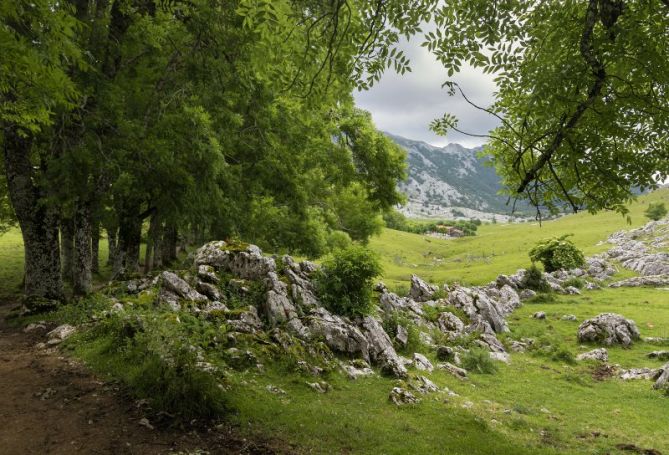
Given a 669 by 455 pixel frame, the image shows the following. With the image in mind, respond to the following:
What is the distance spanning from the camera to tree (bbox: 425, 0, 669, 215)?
7.38 m

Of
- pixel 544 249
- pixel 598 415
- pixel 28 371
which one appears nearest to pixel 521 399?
pixel 598 415

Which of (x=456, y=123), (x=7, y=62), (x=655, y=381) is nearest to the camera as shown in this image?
(x=7, y=62)

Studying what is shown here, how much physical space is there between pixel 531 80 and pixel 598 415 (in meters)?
13.8

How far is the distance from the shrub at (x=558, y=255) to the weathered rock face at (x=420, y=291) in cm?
3208

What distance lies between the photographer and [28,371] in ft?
41.5

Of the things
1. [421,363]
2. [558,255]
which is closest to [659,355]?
[421,363]

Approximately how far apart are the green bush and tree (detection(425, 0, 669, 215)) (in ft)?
32.0

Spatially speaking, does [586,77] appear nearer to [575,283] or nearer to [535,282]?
[535,282]

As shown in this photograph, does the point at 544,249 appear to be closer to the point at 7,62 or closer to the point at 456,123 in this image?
the point at 456,123

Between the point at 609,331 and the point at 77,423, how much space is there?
28.4m

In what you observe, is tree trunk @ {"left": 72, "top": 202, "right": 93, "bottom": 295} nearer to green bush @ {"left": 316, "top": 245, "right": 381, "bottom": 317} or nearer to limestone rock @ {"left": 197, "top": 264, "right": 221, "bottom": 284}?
limestone rock @ {"left": 197, "top": 264, "right": 221, "bottom": 284}

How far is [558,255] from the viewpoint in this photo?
55719 millimetres

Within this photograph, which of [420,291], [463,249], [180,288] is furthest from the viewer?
[463,249]

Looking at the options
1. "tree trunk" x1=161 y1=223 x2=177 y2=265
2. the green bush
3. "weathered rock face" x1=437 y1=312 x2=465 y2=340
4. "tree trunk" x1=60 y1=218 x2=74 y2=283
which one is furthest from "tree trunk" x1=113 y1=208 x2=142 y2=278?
"weathered rock face" x1=437 y1=312 x2=465 y2=340
